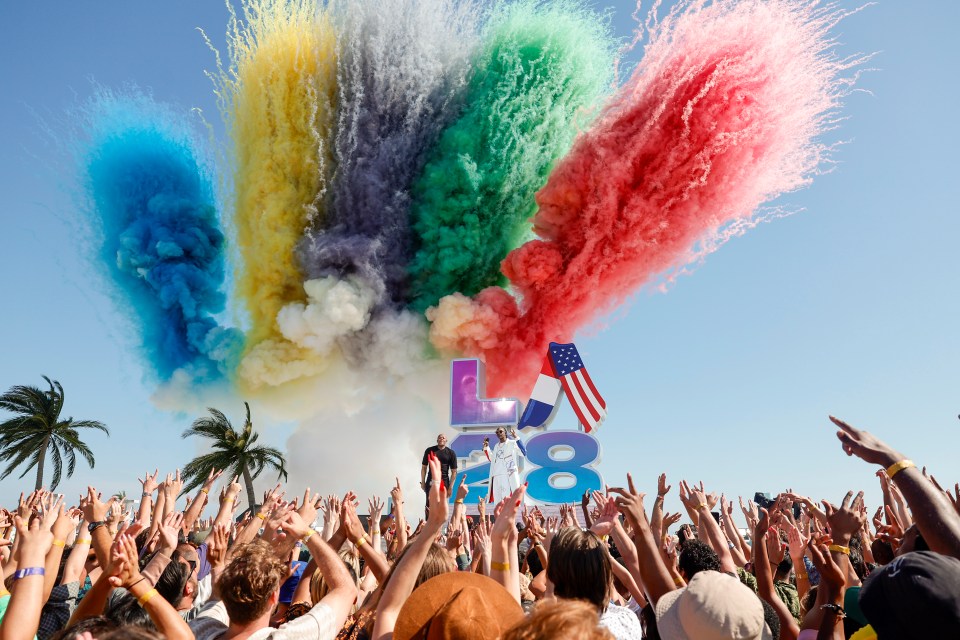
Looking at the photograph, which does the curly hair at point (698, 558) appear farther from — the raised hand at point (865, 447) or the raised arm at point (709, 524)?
the raised hand at point (865, 447)

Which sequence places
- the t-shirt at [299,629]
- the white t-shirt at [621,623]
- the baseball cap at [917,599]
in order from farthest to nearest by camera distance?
1. the white t-shirt at [621,623]
2. the t-shirt at [299,629]
3. the baseball cap at [917,599]

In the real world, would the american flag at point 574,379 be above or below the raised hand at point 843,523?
above

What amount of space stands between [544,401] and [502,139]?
24.1 feet

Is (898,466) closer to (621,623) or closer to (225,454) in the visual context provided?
(621,623)

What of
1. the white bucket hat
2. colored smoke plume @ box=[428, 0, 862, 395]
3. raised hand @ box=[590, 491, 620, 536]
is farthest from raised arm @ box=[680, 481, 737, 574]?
colored smoke plume @ box=[428, 0, 862, 395]

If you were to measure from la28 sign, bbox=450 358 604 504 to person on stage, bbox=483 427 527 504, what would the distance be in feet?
1.25

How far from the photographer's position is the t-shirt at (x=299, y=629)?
262cm

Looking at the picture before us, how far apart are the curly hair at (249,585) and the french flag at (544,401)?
1559 centimetres

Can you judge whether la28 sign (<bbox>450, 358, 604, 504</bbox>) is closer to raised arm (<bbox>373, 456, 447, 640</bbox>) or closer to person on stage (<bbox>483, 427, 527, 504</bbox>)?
person on stage (<bbox>483, 427, 527, 504</bbox>)

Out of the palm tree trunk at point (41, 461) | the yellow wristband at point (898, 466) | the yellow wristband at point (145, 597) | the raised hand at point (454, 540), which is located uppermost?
the palm tree trunk at point (41, 461)

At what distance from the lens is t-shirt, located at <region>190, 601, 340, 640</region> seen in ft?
8.61

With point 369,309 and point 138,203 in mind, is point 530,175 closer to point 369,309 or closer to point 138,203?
point 369,309

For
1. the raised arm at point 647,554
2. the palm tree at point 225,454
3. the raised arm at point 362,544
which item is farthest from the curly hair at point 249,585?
the palm tree at point 225,454

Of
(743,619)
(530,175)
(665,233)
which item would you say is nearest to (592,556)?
(743,619)
